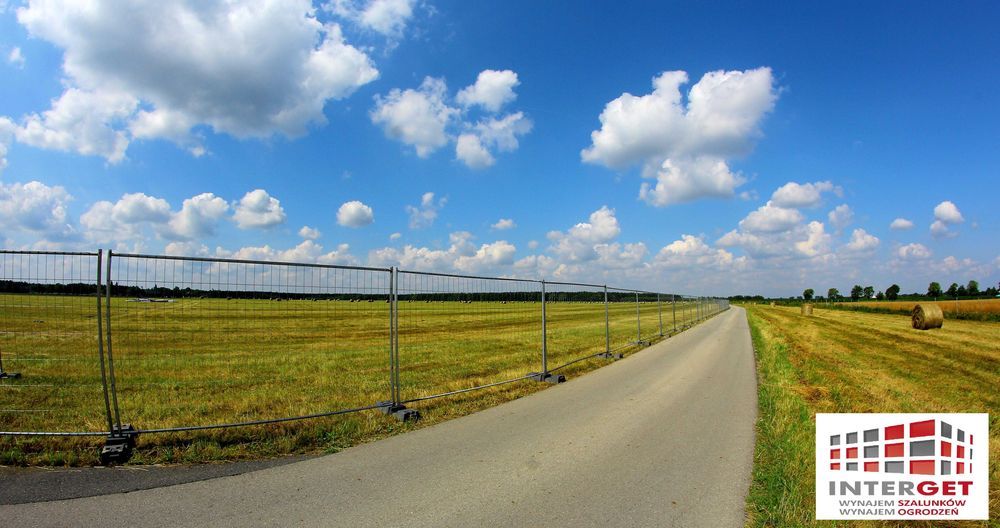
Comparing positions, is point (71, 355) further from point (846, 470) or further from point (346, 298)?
point (846, 470)

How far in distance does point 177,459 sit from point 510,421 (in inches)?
146

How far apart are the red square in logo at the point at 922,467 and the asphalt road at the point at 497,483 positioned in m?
1.26

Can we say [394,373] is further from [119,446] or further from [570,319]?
[570,319]

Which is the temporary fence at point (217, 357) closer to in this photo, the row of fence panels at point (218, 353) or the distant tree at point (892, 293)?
the row of fence panels at point (218, 353)

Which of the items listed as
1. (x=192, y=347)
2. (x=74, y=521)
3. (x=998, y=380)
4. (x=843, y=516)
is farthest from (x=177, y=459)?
(x=998, y=380)

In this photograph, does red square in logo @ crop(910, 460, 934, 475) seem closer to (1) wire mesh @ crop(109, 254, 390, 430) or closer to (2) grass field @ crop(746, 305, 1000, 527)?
(2) grass field @ crop(746, 305, 1000, 527)

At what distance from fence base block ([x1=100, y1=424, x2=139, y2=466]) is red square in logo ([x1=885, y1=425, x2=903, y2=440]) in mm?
7072

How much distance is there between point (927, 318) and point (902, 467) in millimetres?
32806

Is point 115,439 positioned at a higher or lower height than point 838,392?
higher

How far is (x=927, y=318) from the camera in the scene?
2756 centimetres

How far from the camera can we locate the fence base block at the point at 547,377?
9008mm

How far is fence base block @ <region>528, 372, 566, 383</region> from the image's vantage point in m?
9.01

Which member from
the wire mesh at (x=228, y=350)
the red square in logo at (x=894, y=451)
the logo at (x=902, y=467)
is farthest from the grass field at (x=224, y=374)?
the red square in logo at (x=894, y=451)

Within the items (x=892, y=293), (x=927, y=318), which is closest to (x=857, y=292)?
(x=892, y=293)
